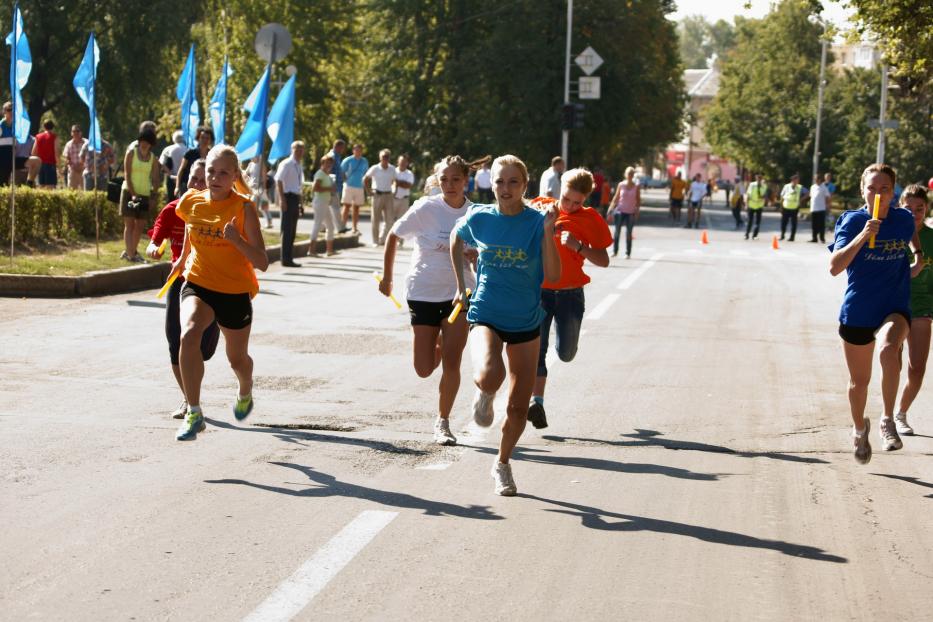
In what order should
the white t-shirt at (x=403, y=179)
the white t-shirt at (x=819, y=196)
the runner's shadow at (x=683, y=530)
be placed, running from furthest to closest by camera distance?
1. the white t-shirt at (x=819, y=196)
2. the white t-shirt at (x=403, y=179)
3. the runner's shadow at (x=683, y=530)

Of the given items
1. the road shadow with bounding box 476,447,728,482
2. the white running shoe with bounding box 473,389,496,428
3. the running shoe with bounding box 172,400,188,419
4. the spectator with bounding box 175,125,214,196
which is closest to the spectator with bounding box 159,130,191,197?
the spectator with bounding box 175,125,214,196

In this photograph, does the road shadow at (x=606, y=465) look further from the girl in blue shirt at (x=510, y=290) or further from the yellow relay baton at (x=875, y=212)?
the yellow relay baton at (x=875, y=212)

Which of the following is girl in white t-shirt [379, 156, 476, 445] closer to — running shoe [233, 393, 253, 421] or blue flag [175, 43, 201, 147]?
running shoe [233, 393, 253, 421]

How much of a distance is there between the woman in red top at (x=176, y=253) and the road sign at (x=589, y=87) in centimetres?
3753

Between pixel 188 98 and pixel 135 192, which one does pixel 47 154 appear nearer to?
pixel 188 98

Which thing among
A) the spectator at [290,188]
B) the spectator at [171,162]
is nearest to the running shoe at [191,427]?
the spectator at [171,162]

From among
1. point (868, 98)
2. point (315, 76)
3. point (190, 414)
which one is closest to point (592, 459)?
point (190, 414)

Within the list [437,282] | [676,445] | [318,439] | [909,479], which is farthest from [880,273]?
[318,439]

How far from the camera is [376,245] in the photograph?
2708 centimetres

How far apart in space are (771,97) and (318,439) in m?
71.8

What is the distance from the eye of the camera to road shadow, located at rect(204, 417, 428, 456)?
25.2 feet

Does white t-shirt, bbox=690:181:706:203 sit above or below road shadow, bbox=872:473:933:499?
above

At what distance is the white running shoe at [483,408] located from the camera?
22.3 ft

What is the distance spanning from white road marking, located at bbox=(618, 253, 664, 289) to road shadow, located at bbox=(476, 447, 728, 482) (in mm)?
11961
